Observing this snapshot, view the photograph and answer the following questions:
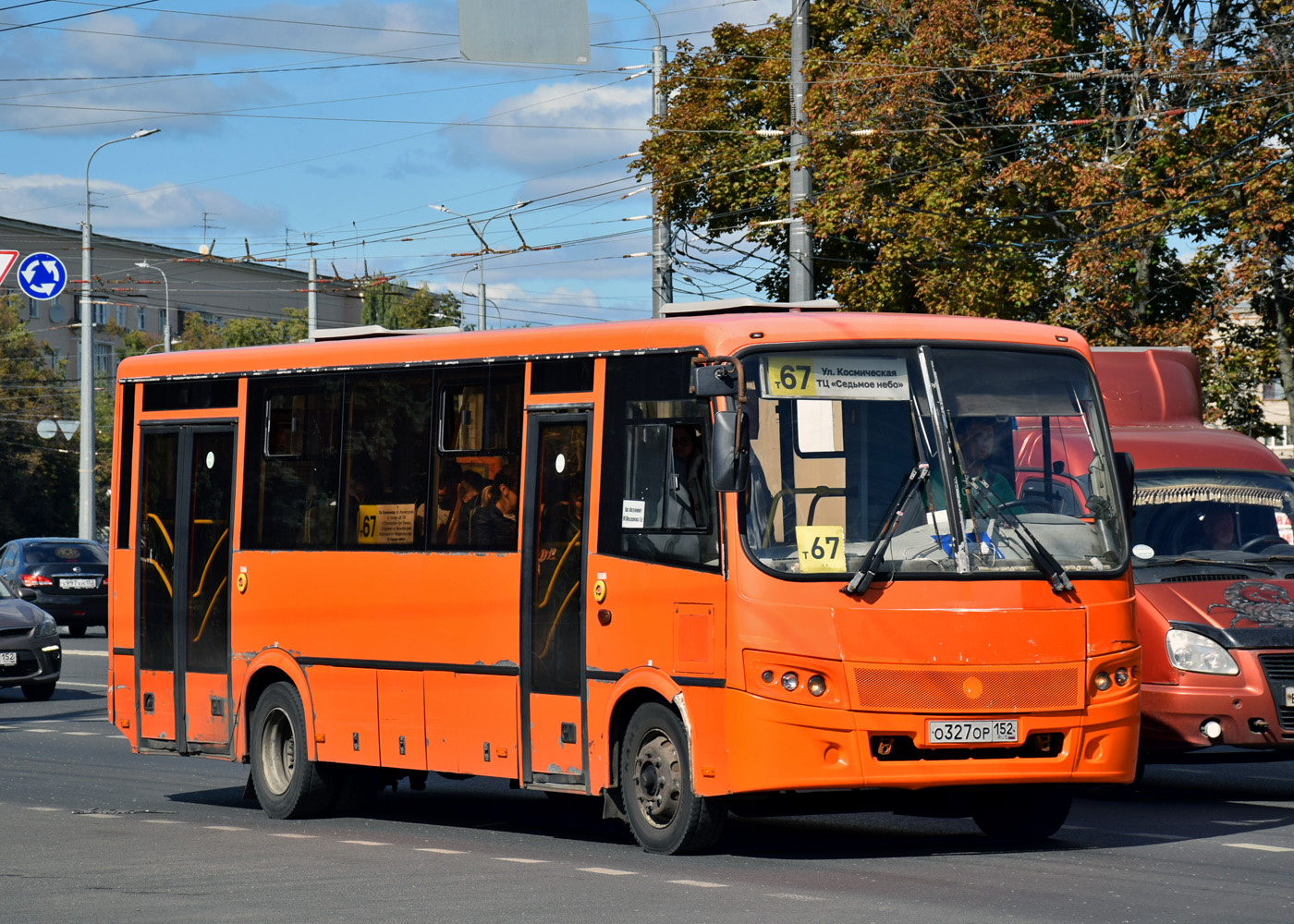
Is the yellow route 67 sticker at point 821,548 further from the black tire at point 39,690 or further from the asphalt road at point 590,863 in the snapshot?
the black tire at point 39,690

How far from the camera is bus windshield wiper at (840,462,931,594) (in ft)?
33.3

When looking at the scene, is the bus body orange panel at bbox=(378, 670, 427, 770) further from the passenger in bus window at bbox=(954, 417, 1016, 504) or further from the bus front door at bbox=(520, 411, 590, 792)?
the passenger in bus window at bbox=(954, 417, 1016, 504)

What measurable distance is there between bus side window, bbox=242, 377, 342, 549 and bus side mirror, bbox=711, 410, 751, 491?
3.72 m

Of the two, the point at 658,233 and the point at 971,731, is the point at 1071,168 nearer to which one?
the point at 658,233

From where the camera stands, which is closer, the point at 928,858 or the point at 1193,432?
the point at 928,858

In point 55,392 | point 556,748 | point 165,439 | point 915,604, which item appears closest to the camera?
point 915,604

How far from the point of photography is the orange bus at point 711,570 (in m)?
10.2

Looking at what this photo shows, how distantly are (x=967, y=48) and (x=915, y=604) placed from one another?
2238 cm

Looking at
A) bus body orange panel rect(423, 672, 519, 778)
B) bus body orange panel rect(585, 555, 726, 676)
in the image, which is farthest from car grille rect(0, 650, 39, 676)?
bus body orange panel rect(585, 555, 726, 676)

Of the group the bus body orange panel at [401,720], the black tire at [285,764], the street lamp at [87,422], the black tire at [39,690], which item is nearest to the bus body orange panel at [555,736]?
the bus body orange panel at [401,720]

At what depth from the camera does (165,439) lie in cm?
1464

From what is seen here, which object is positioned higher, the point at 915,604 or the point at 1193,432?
the point at 1193,432

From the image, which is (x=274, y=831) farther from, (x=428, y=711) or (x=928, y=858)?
(x=928, y=858)

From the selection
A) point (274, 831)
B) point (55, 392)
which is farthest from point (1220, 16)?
point (55, 392)
